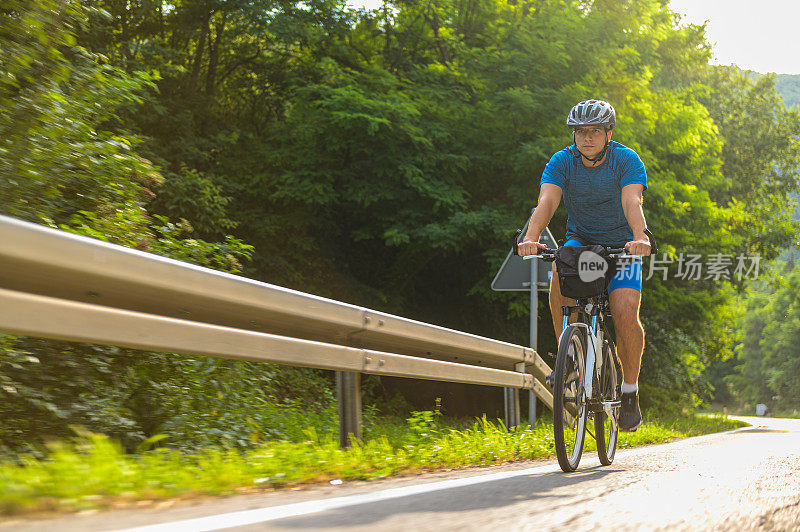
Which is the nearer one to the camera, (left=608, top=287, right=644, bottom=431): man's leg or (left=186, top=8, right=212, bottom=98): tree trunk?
(left=608, top=287, right=644, bottom=431): man's leg

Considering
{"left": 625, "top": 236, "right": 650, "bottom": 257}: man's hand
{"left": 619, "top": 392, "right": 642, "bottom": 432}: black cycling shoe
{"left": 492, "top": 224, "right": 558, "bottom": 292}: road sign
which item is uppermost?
{"left": 625, "top": 236, "right": 650, "bottom": 257}: man's hand

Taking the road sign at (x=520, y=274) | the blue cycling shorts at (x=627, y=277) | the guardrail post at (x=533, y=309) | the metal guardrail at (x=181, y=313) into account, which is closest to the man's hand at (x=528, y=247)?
the blue cycling shorts at (x=627, y=277)

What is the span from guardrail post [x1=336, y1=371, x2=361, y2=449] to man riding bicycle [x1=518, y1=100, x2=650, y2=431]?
158 centimetres

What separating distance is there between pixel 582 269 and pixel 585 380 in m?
0.69

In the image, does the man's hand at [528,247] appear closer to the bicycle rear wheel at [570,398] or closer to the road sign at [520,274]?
the bicycle rear wheel at [570,398]

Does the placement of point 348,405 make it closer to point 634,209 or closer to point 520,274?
point 634,209

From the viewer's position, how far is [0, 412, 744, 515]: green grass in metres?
2.79

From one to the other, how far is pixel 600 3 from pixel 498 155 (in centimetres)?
439

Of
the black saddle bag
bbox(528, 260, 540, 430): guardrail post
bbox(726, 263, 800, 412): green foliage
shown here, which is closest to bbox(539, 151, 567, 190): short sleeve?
the black saddle bag

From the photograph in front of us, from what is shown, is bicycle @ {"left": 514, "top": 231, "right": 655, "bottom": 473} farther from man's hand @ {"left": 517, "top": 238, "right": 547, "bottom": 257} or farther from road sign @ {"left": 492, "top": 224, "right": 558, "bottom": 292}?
road sign @ {"left": 492, "top": 224, "right": 558, "bottom": 292}

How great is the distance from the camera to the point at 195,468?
3.58m

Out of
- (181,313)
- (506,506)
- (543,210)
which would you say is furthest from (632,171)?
(181,313)

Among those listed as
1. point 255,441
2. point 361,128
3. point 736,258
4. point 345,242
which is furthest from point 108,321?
point 736,258

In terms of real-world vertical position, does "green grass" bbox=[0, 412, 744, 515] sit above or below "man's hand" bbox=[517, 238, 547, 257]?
below
